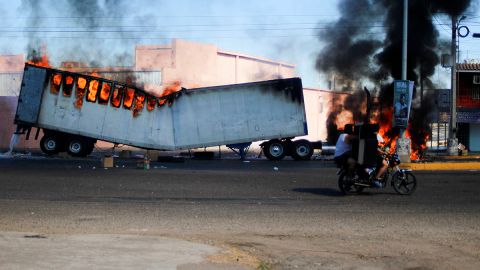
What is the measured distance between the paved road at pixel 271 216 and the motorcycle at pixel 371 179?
0.78ft

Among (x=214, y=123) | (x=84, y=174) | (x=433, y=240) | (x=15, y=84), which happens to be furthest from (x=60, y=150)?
(x=433, y=240)

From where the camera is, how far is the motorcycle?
14336mm

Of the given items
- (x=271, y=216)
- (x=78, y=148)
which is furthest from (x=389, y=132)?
(x=271, y=216)

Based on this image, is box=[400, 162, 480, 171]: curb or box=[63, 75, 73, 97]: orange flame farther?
box=[63, 75, 73, 97]: orange flame

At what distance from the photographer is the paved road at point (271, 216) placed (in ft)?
25.8

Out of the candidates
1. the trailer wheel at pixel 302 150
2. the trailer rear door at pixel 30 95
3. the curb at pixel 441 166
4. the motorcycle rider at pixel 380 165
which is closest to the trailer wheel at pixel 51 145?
the trailer rear door at pixel 30 95

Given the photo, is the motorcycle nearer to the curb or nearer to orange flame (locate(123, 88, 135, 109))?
the curb

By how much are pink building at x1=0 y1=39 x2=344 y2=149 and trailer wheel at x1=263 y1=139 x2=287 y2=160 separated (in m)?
11.7

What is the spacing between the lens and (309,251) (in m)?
7.98

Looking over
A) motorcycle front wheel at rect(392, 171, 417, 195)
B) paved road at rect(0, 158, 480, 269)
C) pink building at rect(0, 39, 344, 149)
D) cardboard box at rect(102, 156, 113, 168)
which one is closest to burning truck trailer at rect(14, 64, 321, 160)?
cardboard box at rect(102, 156, 113, 168)

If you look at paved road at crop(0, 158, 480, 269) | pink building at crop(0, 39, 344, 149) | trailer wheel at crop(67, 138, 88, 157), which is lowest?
paved road at crop(0, 158, 480, 269)

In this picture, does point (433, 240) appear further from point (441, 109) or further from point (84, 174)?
point (441, 109)

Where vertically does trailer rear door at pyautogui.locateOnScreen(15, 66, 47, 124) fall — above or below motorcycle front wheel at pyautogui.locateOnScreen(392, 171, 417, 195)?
above

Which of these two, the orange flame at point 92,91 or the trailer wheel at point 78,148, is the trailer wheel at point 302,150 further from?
the trailer wheel at point 78,148
